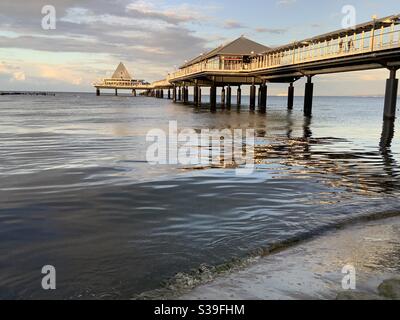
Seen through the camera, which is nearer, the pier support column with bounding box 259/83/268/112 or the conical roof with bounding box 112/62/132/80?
the pier support column with bounding box 259/83/268/112

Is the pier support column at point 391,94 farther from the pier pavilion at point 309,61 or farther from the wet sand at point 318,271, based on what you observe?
the wet sand at point 318,271

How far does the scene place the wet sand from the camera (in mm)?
4070

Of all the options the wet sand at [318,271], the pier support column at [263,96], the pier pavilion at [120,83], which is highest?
the pier pavilion at [120,83]

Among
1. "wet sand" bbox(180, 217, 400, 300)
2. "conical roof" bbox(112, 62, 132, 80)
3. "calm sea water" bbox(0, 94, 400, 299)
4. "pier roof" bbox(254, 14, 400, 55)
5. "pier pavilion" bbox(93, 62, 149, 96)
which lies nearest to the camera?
"wet sand" bbox(180, 217, 400, 300)

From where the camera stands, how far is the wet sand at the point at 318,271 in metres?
4.07

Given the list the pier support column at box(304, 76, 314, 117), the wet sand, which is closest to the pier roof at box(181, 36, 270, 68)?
the pier support column at box(304, 76, 314, 117)

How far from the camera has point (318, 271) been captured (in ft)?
15.4

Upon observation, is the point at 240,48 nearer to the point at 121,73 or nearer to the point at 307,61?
the point at 307,61

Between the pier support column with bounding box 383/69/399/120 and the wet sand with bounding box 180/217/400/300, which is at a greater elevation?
the pier support column with bounding box 383/69/399/120

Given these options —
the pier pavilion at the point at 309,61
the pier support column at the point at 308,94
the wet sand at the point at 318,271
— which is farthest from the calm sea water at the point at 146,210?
the pier support column at the point at 308,94

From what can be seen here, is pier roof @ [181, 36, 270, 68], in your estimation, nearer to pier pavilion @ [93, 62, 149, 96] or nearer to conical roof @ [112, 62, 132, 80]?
pier pavilion @ [93, 62, 149, 96]

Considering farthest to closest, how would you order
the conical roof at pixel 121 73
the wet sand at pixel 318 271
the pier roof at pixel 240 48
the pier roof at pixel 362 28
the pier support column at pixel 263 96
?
the conical roof at pixel 121 73
the pier roof at pixel 240 48
the pier support column at pixel 263 96
the pier roof at pixel 362 28
the wet sand at pixel 318 271

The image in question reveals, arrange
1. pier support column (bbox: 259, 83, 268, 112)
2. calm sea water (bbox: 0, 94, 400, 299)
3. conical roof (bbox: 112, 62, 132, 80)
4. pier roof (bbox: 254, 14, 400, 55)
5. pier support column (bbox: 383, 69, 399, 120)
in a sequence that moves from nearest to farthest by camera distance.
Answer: calm sea water (bbox: 0, 94, 400, 299)
pier roof (bbox: 254, 14, 400, 55)
pier support column (bbox: 383, 69, 399, 120)
pier support column (bbox: 259, 83, 268, 112)
conical roof (bbox: 112, 62, 132, 80)

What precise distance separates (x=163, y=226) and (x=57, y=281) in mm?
2226
